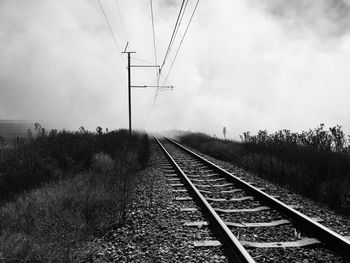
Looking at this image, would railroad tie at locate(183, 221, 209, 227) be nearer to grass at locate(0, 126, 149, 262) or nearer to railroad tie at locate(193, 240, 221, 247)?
railroad tie at locate(193, 240, 221, 247)

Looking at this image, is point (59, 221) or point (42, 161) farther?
point (42, 161)

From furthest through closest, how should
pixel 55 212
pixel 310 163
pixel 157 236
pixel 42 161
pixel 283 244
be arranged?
pixel 42 161
pixel 310 163
pixel 55 212
pixel 157 236
pixel 283 244

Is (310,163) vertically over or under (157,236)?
over

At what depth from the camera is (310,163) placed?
865cm

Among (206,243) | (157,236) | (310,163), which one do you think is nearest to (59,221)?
(157,236)

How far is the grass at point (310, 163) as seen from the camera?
6.84m

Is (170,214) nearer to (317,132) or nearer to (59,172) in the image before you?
(59,172)

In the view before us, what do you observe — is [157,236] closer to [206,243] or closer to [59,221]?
[206,243]

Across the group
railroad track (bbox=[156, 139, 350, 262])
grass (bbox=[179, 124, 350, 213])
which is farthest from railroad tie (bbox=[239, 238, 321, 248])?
grass (bbox=[179, 124, 350, 213])

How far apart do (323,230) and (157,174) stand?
22.0 ft

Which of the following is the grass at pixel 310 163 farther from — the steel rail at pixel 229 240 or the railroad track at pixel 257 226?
the steel rail at pixel 229 240

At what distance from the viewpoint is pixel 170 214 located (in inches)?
221

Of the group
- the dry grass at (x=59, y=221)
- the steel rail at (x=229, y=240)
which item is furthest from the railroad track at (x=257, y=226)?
the dry grass at (x=59, y=221)

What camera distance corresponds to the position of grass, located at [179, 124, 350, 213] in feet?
22.4
